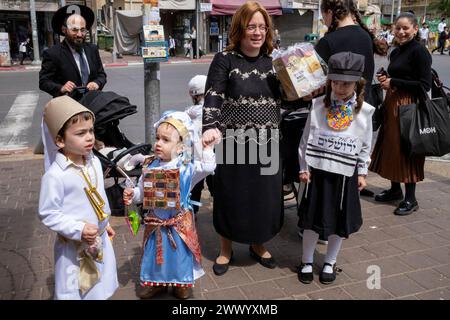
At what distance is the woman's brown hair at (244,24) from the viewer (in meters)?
3.07

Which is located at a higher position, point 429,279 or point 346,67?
point 346,67

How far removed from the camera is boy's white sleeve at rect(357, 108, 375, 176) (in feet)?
10.3

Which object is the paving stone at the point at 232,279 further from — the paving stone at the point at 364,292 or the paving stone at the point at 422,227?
the paving stone at the point at 422,227

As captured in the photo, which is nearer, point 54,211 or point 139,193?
point 54,211

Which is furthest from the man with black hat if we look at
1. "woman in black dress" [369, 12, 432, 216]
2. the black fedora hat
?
"woman in black dress" [369, 12, 432, 216]

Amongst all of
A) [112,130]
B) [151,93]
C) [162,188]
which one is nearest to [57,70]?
[112,130]

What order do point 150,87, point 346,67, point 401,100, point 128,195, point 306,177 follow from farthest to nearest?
point 150,87 → point 401,100 → point 306,177 → point 346,67 → point 128,195

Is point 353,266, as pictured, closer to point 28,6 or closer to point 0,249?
point 0,249

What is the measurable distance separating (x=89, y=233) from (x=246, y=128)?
1.37 m

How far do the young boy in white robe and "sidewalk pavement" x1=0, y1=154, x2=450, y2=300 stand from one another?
2.14 feet

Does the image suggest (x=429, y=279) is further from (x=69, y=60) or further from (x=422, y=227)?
(x=69, y=60)

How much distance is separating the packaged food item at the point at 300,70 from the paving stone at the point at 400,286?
4.95 ft

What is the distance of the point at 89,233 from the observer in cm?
236

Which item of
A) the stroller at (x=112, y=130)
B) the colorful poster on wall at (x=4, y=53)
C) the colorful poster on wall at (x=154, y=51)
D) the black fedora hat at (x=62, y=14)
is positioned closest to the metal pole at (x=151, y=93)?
the colorful poster on wall at (x=154, y=51)
